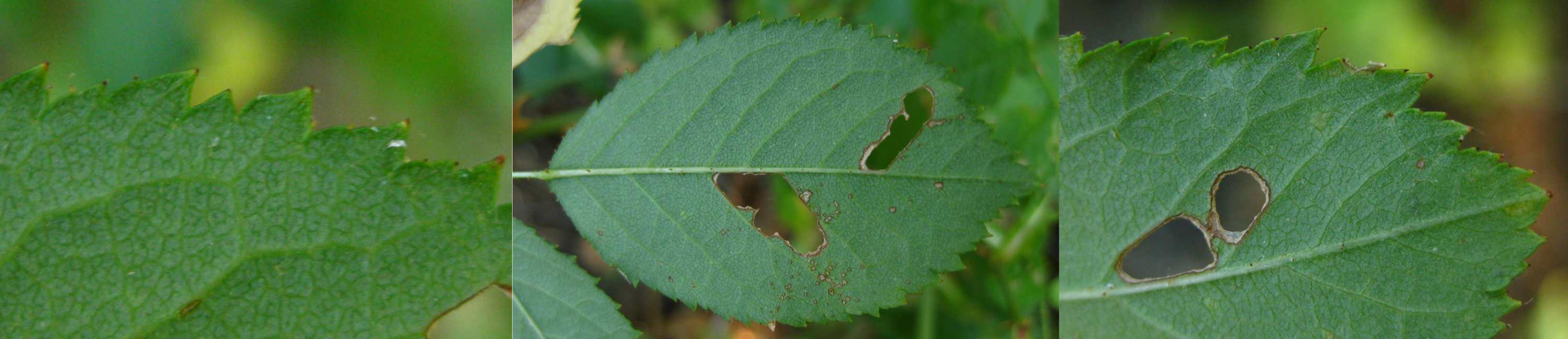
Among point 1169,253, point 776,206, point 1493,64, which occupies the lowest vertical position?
point 776,206

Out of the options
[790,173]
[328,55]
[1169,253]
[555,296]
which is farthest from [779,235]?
[328,55]

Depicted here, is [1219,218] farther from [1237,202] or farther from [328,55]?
[328,55]

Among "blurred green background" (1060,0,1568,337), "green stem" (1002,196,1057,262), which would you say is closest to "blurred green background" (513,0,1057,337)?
"green stem" (1002,196,1057,262)

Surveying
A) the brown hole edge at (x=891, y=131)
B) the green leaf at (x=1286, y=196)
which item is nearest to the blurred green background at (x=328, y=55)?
the brown hole edge at (x=891, y=131)

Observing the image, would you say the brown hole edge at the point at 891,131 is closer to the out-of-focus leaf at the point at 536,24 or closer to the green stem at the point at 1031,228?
the green stem at the point at 1031,228

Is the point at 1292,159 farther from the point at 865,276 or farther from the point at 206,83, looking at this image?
the point at 206,83

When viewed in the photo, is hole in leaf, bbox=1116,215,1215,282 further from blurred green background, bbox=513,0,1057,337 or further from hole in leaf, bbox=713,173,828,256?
hole in leaf, bbox=713,173,828,256
